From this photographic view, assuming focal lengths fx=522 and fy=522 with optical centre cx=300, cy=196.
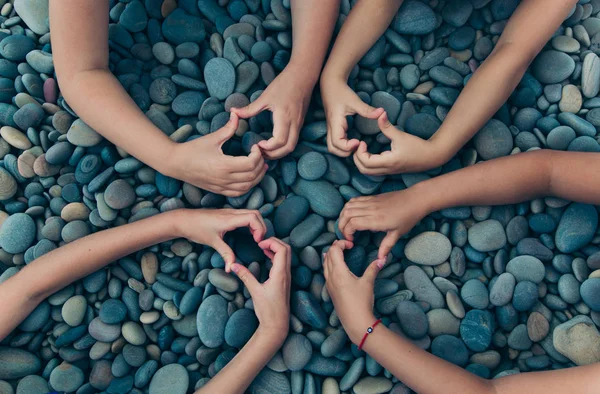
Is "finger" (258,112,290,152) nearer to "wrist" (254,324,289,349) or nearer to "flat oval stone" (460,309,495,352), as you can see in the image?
"wrist" (254,324,289,349)

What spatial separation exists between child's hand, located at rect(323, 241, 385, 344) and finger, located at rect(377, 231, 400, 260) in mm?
15

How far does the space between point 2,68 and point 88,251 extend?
22.2 inches

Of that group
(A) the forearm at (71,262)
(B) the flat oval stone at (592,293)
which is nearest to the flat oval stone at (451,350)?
(B) the flat oval stone at (592,293)

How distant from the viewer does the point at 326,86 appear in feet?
4.00

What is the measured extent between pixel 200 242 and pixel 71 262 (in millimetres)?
278

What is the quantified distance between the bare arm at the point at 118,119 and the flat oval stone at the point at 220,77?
0.54 ft

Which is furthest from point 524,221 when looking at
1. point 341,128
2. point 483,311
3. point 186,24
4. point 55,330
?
point 55,330

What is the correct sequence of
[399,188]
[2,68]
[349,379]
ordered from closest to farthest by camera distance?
1. [349,379]
2. [399,188]
3. [2,68]

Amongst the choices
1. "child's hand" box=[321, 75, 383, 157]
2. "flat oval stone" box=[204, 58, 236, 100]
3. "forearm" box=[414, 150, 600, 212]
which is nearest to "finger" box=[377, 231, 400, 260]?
"forearm" box=[414, 150, 600, 212]

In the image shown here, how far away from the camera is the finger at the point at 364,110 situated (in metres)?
1.13

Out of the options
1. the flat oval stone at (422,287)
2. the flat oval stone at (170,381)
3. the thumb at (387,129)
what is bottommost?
the flat oval stone at (170,381)

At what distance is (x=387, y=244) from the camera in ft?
3.73

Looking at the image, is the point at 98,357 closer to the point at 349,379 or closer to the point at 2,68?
the point at 349,379

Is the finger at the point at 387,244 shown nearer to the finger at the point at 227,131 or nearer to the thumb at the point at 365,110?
the thumb at the point at 365,110
